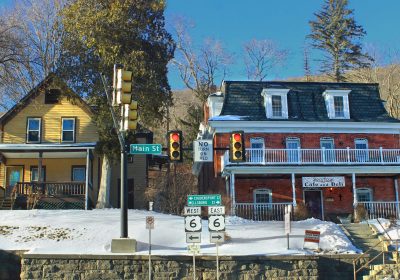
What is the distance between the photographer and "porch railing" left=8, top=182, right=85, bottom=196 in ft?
102

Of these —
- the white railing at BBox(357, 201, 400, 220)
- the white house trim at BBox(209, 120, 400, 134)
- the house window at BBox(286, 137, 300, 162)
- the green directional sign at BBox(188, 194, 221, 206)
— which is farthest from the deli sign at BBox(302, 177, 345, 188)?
the green directional sign at BBox(188, 194, 221, 206)

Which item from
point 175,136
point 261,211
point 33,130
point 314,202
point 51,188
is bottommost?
point 261,211

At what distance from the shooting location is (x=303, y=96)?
35719mm

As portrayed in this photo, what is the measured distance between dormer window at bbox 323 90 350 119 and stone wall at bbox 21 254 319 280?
17.4 m

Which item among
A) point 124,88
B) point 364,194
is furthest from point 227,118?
point 124,88

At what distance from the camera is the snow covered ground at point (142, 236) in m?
19.9

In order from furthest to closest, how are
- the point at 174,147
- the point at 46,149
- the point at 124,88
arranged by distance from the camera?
the point at 46,149 → the point at 174,147 → the point at 124,88

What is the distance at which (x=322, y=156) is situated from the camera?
32.1 m

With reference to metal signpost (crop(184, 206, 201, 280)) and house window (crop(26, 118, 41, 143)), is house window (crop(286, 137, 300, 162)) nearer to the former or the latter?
house window (crop(26, 118, 41, 143))

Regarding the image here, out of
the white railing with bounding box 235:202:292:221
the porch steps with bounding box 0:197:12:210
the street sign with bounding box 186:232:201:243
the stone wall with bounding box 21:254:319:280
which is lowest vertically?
the stone wall with bounding box 21:254:319:280

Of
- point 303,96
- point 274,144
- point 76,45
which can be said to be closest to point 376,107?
point 303,96

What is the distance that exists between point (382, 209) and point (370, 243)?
9500 millimetres

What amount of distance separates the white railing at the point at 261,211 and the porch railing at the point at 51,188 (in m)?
8.89

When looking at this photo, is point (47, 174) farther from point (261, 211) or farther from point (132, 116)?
point (132, 116)
